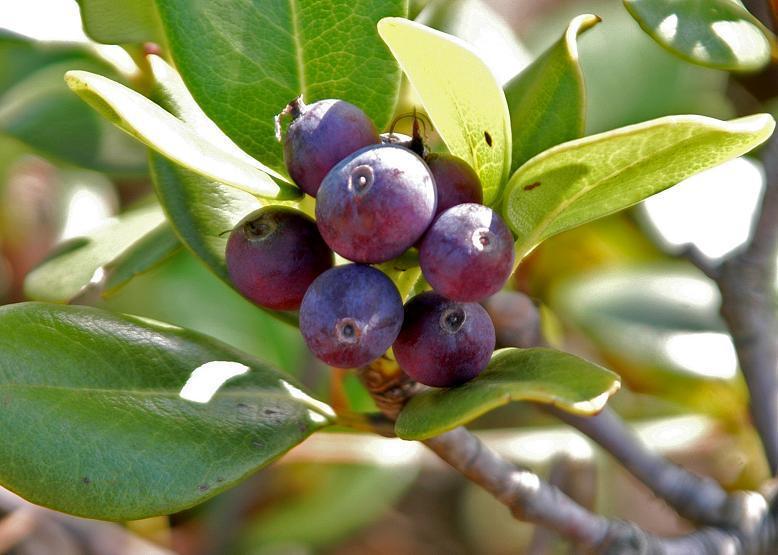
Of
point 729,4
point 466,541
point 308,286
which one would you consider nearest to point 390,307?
point 308,286

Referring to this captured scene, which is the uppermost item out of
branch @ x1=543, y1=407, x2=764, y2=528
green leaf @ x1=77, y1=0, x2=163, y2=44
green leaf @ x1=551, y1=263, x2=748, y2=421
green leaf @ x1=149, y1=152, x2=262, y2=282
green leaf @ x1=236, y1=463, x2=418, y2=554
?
green leaf @ x1=77, y1=0, x2=163, y2=44

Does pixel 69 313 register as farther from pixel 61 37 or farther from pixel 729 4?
pixel 729 4

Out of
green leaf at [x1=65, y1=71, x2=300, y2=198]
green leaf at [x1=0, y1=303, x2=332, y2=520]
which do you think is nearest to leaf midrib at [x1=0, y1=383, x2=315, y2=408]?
green leaf at [x1=0, y1=303, x2=332, y2=520]

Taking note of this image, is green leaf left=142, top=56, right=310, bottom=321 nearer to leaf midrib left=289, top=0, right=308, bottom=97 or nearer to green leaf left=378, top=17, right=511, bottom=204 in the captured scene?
leaf midrib left=289, top=0, right=308, bottom=97

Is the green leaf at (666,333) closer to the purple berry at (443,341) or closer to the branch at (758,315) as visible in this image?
the branch at (758,315)

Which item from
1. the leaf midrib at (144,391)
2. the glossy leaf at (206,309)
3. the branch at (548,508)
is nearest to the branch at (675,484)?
the branch at (548,508)

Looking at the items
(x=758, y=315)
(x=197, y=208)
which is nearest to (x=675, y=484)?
(x=758, y=315)
